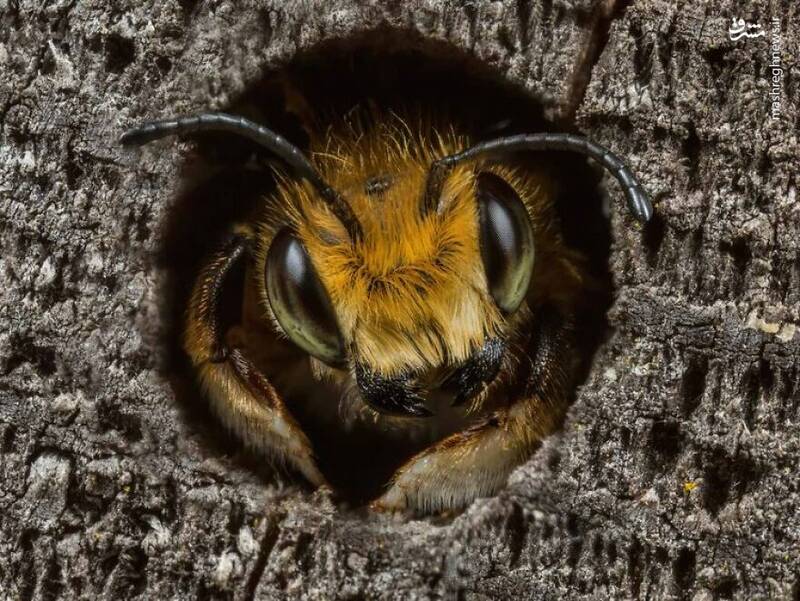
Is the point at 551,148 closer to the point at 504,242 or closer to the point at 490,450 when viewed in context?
the point at 504,242

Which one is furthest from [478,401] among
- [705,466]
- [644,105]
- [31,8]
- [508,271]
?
[31,8]

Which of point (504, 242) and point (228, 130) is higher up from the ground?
point (228, 130)

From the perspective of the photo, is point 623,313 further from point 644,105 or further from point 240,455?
point 240,455

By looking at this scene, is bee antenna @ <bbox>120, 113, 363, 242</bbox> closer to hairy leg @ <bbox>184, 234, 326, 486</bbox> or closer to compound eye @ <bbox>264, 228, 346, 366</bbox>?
compound eye @ <bbox>264, 228, 346, 366</bbox>

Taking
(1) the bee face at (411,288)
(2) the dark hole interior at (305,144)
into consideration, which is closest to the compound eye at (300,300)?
(1) the bee face at (411,288)

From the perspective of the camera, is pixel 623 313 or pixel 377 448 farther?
pixel 377 448

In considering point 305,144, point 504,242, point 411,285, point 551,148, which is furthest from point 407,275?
point 305,144

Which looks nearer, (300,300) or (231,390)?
(300,300)

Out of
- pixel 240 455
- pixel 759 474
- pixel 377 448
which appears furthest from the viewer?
pixel 377 448

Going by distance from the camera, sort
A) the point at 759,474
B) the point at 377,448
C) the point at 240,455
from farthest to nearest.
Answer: the point at 377,448, the point at 240,455, the point at 759,474
